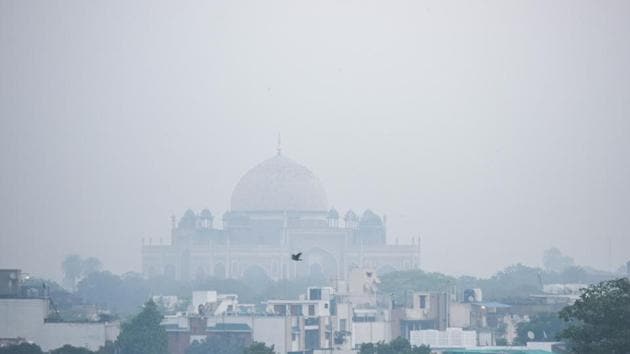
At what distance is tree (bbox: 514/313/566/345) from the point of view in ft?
222

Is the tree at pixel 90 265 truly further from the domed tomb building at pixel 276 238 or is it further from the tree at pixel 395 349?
the tree at pixel 395 349

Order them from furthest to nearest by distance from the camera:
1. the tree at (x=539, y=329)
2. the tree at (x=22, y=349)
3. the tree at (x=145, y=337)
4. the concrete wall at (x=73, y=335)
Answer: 1. the tree at (x=539, y=329)
2. the concrete wall at (x=73, y=335)
3. the tree at (x=145, y=337)
4. the tree at (x=22, y=349)

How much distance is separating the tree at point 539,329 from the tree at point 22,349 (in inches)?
491

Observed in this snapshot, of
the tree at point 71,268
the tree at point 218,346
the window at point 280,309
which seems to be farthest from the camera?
the tree at point 71,268

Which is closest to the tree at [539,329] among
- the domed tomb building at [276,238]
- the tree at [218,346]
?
the tree at [218,346]

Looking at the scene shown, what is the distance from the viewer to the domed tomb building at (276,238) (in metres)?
142

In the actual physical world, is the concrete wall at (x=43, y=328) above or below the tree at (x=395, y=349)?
above

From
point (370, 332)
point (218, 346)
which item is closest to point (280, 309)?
point (370, 332)

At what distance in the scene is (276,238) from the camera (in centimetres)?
14575

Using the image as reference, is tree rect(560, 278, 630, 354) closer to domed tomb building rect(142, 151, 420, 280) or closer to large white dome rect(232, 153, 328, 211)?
domed tomb building rect(142, 151, 420, 280)

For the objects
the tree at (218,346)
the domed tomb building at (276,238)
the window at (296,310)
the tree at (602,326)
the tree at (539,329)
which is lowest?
the tree at (602,326)

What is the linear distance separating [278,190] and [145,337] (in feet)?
276

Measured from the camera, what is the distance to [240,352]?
66250 millimetres

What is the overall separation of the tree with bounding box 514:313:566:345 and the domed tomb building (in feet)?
218
